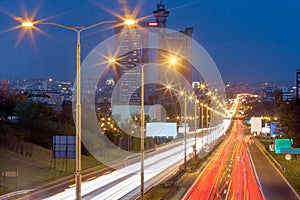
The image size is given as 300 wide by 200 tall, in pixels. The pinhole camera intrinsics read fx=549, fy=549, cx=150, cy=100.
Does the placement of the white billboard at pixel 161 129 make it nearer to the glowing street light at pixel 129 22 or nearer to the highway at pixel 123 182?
the highway at pixel 123 182

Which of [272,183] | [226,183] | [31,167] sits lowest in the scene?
[272,183]

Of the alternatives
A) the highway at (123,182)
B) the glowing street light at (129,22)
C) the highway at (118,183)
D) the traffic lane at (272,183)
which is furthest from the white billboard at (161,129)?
the glowing street light at (129,22)

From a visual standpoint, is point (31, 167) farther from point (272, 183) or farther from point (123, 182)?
point (272, 183)

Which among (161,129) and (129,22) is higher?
(129,22)

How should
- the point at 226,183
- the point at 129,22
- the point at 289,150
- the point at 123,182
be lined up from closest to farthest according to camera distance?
the point at 129,22, the point at 123,182, the point at 226,183, the point at 289,150

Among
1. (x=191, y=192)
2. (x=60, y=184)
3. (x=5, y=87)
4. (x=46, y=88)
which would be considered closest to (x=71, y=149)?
(x=60, y=184)

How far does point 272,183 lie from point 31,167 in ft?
60.3

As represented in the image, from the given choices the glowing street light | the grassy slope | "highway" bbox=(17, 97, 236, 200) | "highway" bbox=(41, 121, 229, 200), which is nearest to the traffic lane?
"highway" bbox=(17, 97, 236, 200)

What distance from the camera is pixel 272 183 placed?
37.3 m

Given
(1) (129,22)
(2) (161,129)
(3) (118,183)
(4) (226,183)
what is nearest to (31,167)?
(3) (118,183)

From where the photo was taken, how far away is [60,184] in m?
34.8

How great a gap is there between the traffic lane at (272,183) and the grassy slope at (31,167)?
14380 mm

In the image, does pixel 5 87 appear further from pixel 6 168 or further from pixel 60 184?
pixel 60 184

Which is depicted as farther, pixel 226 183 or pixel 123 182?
pixel 226 183
